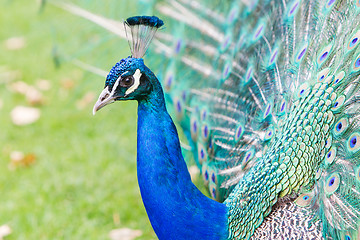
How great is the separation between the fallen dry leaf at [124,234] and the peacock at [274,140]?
1.44 feet

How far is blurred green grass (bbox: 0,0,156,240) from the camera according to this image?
197 centimetres

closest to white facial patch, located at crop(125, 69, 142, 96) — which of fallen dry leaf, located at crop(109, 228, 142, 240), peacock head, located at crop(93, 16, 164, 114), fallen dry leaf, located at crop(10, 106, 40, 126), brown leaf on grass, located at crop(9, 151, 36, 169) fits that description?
peacock head, located at crop(93, 16, 164, 114)

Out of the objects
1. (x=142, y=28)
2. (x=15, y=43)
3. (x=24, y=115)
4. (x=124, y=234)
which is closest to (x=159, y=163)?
(x=142, y=28)

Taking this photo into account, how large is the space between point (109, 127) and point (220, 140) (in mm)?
1162

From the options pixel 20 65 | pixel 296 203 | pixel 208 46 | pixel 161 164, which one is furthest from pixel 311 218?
pixel 20 65

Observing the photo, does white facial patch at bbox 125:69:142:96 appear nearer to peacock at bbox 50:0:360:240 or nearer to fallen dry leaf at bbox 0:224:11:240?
peacock at bbox 50:0:360:240

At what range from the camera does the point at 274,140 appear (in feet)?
4.38

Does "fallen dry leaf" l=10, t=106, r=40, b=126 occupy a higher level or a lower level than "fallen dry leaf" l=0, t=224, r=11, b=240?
lower

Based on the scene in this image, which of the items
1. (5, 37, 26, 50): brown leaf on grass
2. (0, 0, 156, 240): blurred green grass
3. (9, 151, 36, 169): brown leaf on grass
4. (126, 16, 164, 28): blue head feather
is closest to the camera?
(126, 16, 164, 28): blue head feather

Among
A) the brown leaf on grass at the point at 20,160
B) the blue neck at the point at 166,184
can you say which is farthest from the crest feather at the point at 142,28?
the brown leaf on grass at the point at 20,160

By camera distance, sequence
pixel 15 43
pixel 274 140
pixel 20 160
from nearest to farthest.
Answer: pixel 274 140
pixel 20 160
pixel 15 43

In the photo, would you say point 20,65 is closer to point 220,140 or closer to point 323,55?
point 220,140

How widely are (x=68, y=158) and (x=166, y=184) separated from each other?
1261mm

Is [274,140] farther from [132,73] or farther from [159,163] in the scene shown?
[132,73]
